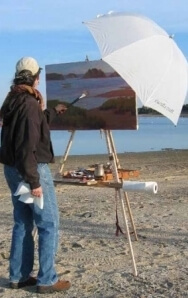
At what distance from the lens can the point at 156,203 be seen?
1062 cm

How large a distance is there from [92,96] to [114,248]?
5.85 ft

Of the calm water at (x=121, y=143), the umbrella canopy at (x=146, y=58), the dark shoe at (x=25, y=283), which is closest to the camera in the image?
the dark shoe at (x=25, y=283)

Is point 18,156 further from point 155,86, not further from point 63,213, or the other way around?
point 63,213

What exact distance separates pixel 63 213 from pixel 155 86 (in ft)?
13.1

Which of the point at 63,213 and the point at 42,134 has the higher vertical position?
the point at 42,134

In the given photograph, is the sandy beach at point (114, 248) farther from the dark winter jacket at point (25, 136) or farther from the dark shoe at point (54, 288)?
the dark winter jacket at point (25, 136)

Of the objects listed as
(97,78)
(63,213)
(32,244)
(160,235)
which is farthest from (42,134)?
(63,213)

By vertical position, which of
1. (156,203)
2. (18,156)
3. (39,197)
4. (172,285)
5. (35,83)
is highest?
(35,83)

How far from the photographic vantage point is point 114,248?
7.30 meters

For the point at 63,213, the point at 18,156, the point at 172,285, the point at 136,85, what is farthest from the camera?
the point at 63,213

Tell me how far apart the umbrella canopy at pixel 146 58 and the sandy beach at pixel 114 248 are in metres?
1.55

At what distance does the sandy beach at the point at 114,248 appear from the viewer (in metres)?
5.76

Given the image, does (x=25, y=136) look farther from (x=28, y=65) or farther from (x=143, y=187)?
(x=143, y=187)

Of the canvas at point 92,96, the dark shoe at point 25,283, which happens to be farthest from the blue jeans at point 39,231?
the canvas at point 92,96
